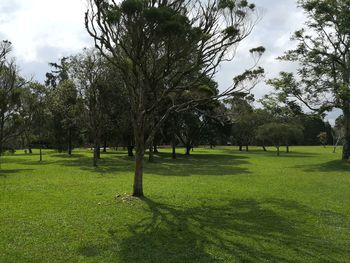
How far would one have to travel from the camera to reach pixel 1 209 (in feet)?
42.0

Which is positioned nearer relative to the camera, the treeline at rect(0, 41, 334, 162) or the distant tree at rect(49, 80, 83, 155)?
the treeline at rect(0, 41, 334, 162)

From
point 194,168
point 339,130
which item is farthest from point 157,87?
point 339,130

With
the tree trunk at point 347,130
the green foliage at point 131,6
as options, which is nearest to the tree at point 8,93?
the green foliage at point 131,6

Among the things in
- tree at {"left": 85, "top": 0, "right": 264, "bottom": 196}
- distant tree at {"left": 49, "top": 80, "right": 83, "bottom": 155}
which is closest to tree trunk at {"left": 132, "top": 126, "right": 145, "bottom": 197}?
tree at {"left": 85, "top": 0, "right": 264, "bottom": 196}

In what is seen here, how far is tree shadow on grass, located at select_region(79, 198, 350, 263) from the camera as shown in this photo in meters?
8.26

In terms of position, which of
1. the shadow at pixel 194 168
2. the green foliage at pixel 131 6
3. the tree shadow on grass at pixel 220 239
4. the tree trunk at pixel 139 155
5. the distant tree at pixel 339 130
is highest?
the green foliage at pixel 131 6

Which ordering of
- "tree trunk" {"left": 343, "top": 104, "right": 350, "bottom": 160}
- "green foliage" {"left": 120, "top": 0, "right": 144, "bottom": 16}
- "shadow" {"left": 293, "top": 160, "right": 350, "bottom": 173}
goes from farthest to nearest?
"tree trunk" {"left": 343, "top": 104, "right": 350, "bottom": 160}
"shadow" {"left": 293, "top": 160, "right": 350, "bottom": 173}
"green foliage" {"left": 120, "top": 0, "right": 144, "bottom": 16}

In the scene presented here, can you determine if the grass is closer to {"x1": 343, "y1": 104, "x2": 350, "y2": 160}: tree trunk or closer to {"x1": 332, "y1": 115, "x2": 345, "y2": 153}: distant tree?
{"x1": 343, "y1": 104, "x2": 350, "y2": 160}: tree trunk

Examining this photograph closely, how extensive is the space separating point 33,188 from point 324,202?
12.7m

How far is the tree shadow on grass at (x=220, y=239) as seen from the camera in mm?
8258

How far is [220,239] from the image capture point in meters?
9.67

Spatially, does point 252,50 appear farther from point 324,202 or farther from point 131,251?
point 131,251

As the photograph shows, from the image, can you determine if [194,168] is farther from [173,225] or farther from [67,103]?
[173,225]

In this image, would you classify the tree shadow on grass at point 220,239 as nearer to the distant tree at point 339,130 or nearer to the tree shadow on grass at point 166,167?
the tree shadow on grass at point 166,167
